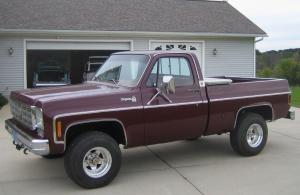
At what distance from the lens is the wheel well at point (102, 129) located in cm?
641

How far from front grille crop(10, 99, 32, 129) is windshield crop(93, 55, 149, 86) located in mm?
1429

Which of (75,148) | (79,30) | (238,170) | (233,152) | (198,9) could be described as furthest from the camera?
(198,9)

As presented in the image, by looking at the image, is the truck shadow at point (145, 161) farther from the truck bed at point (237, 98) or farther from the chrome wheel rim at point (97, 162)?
the truck bed at point (237, 98)

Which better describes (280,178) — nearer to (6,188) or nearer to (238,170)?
(238,170)

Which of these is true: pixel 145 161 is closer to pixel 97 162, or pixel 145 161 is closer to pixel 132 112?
pixel 132 112

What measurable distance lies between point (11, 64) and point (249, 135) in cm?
1215

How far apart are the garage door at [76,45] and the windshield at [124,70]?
10.6m

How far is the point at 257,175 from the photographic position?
693cm

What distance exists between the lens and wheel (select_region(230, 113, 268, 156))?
796 centimetres

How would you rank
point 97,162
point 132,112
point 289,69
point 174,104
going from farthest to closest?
point 289,69 < point 174,104 < point 132,112 < point 97,162

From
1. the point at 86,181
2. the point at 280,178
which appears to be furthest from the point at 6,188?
the point at 280,178

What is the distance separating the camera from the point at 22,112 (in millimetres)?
6754

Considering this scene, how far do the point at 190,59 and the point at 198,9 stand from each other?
15199mm

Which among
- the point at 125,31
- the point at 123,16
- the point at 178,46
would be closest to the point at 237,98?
the point at 125,31
